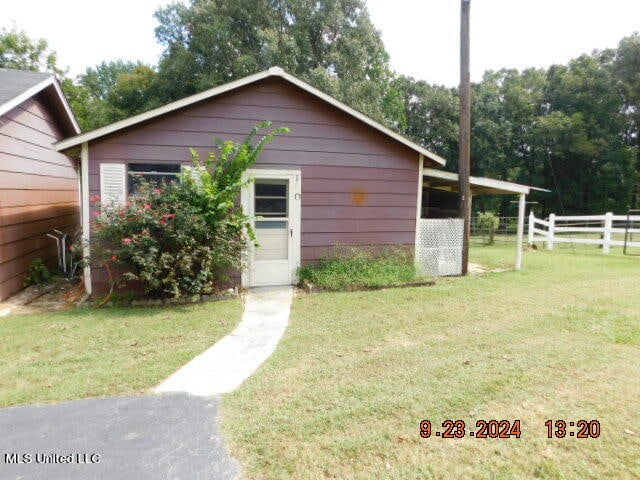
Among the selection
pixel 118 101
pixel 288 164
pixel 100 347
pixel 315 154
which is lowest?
pixel 100 347

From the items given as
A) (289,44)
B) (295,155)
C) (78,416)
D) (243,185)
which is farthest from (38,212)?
(289,44)

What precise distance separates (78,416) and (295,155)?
17.0 feet

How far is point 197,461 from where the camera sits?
84.7 inches

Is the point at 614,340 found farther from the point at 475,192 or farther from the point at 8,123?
the point at 8,123

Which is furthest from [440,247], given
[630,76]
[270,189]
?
[630,76]

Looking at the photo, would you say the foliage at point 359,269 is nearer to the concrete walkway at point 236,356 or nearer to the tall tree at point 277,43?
the concrete walkway at point 236,356

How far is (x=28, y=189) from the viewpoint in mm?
6859

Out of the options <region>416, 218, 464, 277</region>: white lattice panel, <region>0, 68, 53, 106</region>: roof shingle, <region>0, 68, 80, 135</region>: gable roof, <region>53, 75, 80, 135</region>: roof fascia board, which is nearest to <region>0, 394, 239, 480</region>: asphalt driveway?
<region>0, 68, 80, 135</region>: gable roof

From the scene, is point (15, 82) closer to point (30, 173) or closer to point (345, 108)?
point (30, 173)

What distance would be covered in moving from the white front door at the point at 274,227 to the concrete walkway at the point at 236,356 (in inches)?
46.1

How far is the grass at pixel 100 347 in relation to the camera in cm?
302

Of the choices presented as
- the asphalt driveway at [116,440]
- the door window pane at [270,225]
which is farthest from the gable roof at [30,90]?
the asphalt driveway at [116,440]

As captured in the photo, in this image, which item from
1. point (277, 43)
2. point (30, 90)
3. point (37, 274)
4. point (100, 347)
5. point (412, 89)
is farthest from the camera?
point (412, 89)

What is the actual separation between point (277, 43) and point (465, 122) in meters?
13.7
